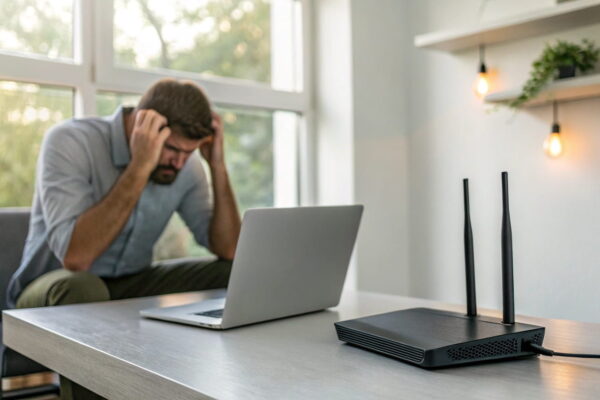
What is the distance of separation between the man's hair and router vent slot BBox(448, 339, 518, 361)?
1425mm

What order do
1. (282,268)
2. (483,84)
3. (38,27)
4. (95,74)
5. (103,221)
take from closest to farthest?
1. (282,268)
2. (103,221)
3. (38,27)
4. (95,74)
5. (483,84)

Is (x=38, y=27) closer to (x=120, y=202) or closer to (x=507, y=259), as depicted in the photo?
(x=120, y=202)

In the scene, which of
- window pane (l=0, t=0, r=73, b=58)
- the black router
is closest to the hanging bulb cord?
the black router

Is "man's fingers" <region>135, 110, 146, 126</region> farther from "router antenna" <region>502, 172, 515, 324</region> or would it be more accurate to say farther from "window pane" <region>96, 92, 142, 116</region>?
"router antenna" <region>502, 172, 515, 324</region>

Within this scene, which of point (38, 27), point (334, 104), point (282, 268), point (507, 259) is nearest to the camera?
point (507, 259)

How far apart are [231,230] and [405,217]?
1119 millimetres

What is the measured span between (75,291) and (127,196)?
1.40 feet

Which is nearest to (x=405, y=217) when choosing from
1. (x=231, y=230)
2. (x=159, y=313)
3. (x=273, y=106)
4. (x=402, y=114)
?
(x=402, y=114)

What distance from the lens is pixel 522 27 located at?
2.45m

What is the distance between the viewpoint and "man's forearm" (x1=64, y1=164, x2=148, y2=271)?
1890mm

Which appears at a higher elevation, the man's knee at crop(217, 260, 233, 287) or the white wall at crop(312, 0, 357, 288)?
the white wall at crop(312, 0, 357, 288)

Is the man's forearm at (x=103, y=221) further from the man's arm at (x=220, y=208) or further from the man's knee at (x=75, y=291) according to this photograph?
the man's arm at (x=220, y=208)

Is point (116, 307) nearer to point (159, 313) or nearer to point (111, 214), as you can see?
point (159, 313)

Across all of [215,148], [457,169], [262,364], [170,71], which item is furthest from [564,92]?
[262,364]
